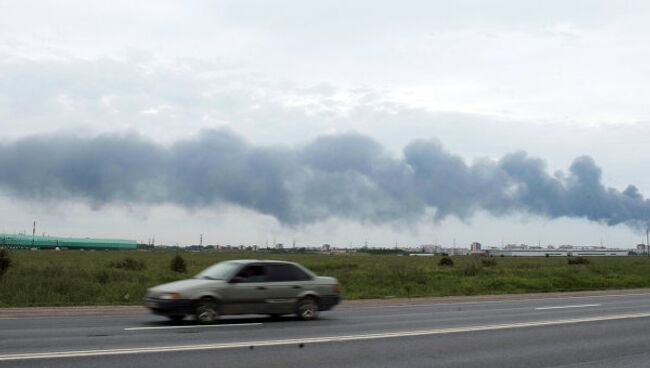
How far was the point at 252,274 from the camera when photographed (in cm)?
1653

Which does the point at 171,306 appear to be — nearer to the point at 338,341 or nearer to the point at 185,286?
the point at 185,286

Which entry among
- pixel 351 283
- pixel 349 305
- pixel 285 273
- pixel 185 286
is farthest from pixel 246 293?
pixel 351 283

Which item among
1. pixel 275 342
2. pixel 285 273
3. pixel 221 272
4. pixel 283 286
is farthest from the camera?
pixel 285 273

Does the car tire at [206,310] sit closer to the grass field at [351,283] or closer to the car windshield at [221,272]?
the car windshield at [221,272]

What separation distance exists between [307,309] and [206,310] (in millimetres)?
2730

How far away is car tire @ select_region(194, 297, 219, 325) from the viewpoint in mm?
15441

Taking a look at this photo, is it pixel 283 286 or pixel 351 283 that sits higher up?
pixel 283 286

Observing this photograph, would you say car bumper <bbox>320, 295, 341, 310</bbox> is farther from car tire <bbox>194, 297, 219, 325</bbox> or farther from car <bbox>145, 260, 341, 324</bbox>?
car tire <bbox>194, 297, 219, 325</bbox>

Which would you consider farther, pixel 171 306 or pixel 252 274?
pixel 252 274

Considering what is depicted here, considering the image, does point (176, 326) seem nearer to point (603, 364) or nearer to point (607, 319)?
point (603, 364)

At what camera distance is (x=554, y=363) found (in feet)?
34.3

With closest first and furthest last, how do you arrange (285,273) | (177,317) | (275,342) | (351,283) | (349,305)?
(275,342) → (177,317) → (285,273) → (349,305) → (351,283)

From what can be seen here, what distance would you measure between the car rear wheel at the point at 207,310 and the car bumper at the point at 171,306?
0.20 meters

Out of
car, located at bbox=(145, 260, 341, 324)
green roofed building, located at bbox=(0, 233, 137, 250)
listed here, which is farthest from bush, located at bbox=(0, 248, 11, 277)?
green roofed building, located at bbox=(0, 233, 137, 250)
